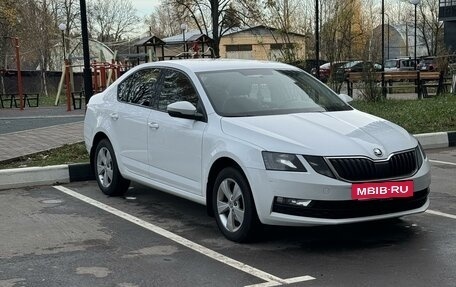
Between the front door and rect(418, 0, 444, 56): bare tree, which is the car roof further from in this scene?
rect(418, 0, 444, 56): bare tree

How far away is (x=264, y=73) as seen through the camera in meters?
6.46

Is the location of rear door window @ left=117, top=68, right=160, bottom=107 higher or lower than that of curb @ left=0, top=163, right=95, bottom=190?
higher

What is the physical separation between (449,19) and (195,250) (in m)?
53.8

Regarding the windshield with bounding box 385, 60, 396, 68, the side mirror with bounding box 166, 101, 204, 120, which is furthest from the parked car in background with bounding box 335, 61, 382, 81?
the windshield with bounding box 385, 60, 396, 68

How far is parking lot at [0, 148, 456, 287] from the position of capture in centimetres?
453

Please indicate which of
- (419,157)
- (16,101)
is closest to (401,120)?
(419,157)

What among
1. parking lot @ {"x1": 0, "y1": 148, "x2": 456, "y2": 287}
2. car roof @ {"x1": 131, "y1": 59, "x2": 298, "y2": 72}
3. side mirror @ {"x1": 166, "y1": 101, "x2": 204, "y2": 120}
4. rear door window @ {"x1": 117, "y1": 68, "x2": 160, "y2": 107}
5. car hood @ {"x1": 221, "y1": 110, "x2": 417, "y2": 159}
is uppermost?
car roof @ {"x1": 131, "y1": 59, "x2": 298, "y2": 72}

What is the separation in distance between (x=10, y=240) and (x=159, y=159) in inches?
65.4

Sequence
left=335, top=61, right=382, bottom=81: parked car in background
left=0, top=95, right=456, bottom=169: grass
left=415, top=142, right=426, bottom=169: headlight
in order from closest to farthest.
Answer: left=415, top=142, right=426, bottom=169: headlight → left=0, top=95, right=456, bottom=169: grass → left=335, top=61, right=382, bottom=81: parked car in background

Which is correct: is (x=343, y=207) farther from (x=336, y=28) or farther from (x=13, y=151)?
(x=336, y=28)

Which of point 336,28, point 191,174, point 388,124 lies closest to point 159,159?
point 191,174

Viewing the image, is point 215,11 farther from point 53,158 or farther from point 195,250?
point 195,250

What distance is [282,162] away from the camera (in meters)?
4.98

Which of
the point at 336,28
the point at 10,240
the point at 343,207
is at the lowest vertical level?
the point at 10,240
